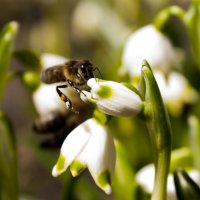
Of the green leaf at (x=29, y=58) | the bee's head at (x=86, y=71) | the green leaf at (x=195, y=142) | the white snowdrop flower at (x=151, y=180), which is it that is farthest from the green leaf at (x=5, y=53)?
the green leaf at (x=195, y=142)

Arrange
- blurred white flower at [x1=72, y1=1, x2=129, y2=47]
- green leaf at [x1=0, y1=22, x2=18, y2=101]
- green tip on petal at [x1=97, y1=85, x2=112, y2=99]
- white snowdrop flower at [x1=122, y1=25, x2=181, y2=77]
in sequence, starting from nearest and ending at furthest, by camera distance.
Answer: green tip on petal at [x1=97, y1=85, x2=112, y2=99]
green leaf at [x1=0, y1=22, x2=18, y2=101]
white snowdrop flower at [x1=122, y1=25, x2=181, y2=77]
blurred white flower at [x1=72, y1=1, x2=129, y2=47]

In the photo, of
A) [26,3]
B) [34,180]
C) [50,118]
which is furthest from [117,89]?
[26,3]

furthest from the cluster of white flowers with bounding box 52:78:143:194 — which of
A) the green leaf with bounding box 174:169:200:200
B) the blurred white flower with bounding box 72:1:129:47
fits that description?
the blurred white flower with bounding box 72:1:129:47

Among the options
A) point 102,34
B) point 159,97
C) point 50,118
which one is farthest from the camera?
point 102,34

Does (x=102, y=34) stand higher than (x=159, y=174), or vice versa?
(x=159, y=174)

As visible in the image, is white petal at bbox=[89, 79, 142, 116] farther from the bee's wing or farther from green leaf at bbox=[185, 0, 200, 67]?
green leaf at bbox=[185, 0, 200, 67]

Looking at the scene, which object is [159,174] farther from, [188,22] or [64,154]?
[188,22]

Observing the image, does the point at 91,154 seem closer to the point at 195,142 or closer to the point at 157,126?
the point at 157,126
